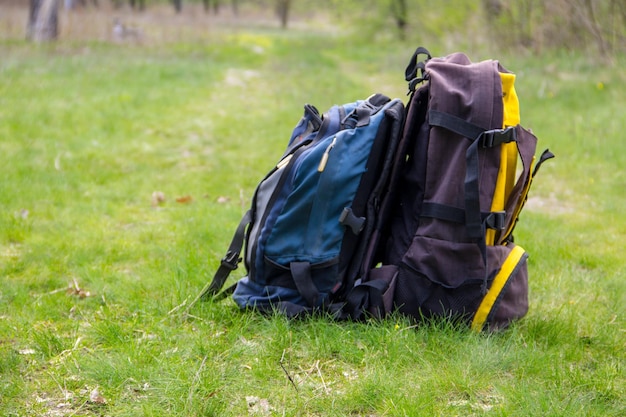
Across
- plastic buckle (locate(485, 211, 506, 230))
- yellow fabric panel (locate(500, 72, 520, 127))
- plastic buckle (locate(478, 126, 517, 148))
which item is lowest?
plastic buckle (locate(485, 211, 506, 230))

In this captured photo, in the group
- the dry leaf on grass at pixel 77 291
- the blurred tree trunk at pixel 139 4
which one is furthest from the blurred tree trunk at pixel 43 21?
the blurred tree trunk at pixel 139 4

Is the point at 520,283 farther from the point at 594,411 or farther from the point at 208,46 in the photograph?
the point at 208,46

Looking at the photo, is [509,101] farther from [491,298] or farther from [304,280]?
[304,280]

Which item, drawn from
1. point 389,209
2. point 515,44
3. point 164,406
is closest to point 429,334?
point 389,209

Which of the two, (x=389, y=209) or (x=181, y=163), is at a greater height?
(x=389, y=209)

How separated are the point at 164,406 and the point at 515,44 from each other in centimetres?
1147

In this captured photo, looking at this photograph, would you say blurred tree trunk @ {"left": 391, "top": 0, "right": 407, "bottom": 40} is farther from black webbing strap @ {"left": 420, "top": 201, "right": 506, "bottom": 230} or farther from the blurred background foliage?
black webbing strap @ {"left": 420, "top": 201, "right": 506, "bottom": 230}

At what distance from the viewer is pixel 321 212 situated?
119 inches

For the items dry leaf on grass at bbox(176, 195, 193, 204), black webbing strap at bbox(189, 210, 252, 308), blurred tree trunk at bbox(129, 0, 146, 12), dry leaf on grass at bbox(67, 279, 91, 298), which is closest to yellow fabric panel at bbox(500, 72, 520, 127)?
black webbing strap at bbox(189, 210, 252, 308)

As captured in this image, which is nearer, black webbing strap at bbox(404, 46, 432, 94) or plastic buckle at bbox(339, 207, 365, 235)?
plastic buckle at bbox(339, 207, 365, 235)

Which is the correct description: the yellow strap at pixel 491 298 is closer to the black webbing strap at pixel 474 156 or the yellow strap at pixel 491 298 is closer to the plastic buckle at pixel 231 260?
the black webbing strap at pixel 474 156

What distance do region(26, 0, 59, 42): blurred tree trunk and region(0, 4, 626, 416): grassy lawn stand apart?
250 inches

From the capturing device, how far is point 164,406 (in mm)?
2445

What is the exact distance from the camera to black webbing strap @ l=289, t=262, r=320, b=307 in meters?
3.02
